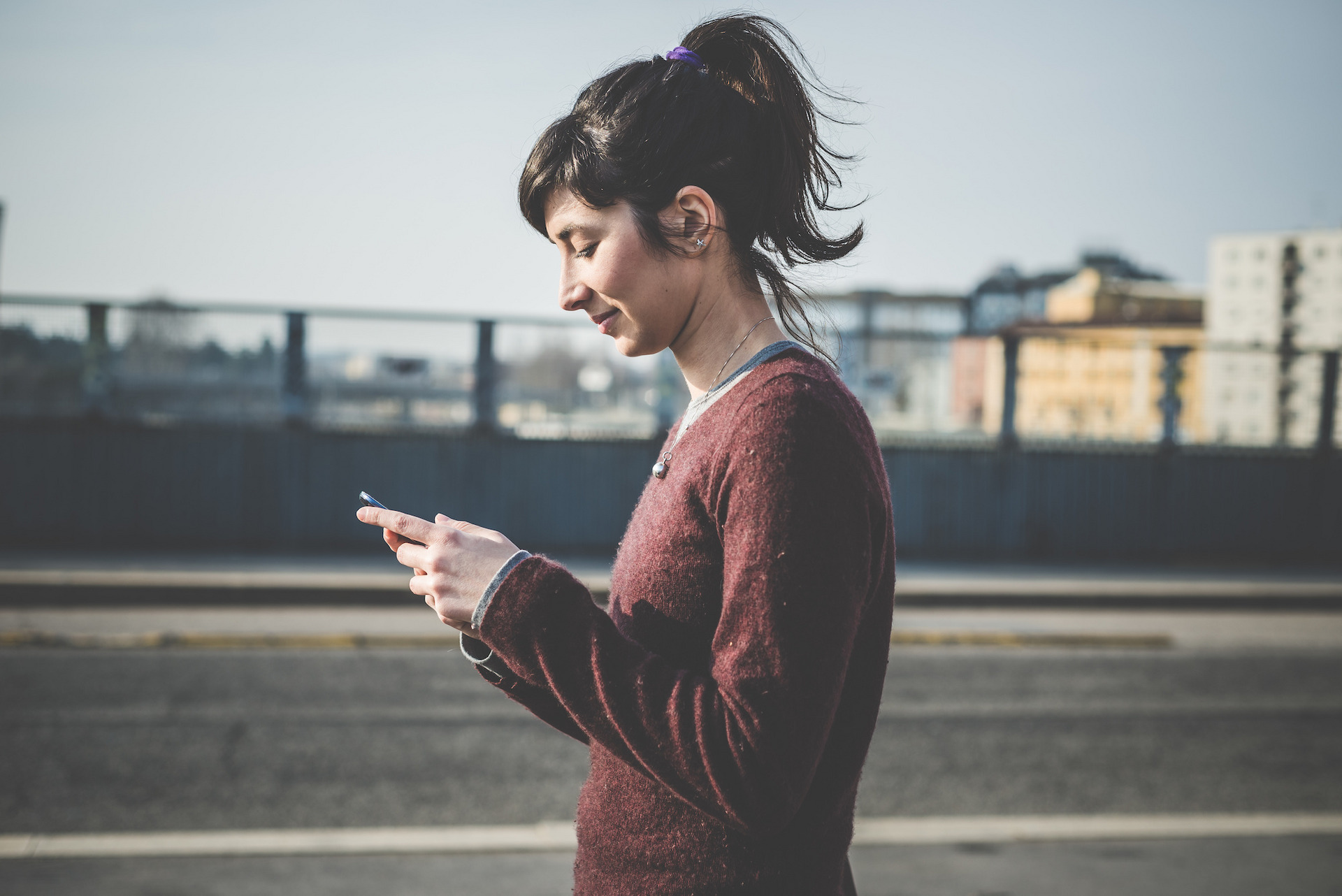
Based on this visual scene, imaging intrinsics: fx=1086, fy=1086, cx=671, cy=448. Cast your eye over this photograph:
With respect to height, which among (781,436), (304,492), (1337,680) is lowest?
(1337,680)

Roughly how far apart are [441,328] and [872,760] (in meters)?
6.97

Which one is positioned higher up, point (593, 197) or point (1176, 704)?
point (593, 197)

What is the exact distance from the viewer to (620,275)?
126cm

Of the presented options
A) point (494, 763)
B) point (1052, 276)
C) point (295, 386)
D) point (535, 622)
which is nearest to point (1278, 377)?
point (295, 386)

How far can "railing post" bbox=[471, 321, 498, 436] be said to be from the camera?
10695 mm

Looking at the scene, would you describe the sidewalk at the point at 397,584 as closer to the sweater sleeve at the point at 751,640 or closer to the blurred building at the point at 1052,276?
the sweater sleeve at the point at 751,640

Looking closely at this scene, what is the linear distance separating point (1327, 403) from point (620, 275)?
43.6ft

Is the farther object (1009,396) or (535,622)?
(1009,396)

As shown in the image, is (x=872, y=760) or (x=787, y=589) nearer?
(x=787, y=589)

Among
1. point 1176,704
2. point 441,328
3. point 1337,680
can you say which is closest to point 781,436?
point 1176,704

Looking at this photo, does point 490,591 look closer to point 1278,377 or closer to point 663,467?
point 663,467

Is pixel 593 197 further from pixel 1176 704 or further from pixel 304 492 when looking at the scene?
pixel 304 492

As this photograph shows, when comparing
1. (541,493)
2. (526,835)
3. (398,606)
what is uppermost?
(541,493)

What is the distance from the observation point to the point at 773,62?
1.34m
